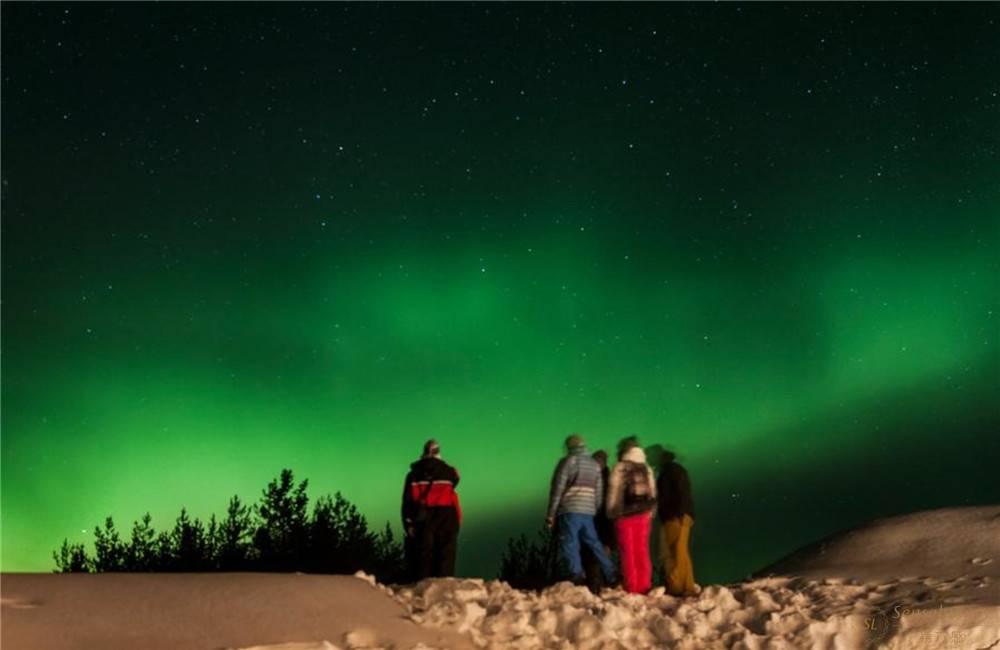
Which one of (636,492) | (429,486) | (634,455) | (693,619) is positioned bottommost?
(693,619)

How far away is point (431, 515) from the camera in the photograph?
14.8 m

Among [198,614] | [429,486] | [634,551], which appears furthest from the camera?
[429,486]

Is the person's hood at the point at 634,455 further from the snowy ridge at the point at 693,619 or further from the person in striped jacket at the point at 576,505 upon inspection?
the snowy ridge at the point at 693,619

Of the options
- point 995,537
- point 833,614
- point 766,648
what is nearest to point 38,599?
point 766,648

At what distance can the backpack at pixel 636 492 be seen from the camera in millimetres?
14461

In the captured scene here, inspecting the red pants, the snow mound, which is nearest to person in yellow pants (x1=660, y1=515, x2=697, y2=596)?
the red pants

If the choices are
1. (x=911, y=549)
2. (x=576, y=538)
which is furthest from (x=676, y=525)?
(x=911, y=549)

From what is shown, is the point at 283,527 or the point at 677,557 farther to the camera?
the point at 283,527

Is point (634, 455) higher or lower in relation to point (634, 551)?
higher

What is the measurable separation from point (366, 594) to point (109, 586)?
2.35m

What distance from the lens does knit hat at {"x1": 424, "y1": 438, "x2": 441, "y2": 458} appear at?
48.7 ft

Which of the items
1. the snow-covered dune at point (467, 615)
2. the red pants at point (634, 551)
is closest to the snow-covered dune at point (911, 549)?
the snow-covered dune at point (467, 615)

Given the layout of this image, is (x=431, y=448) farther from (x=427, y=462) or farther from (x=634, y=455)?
(x=634, y=455)

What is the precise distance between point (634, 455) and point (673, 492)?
73cm
